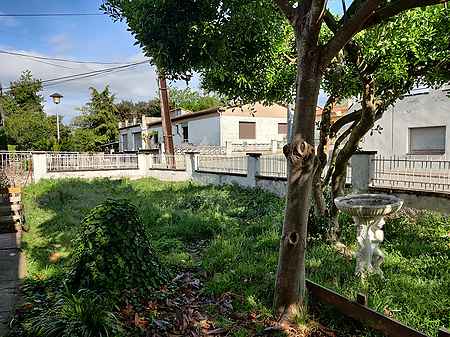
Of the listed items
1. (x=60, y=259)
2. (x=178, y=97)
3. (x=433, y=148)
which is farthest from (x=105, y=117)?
(x=60, y=259)

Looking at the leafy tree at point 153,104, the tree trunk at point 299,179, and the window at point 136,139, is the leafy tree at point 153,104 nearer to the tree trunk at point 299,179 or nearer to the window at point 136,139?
the window at point 136,139

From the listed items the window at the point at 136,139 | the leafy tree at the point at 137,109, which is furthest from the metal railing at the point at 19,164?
the leafy tree at the point at 137,109

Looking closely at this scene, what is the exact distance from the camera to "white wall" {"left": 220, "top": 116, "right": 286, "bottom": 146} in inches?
1155

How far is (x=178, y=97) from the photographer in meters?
57.4

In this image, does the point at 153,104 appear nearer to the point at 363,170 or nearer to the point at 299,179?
the point at 363,170

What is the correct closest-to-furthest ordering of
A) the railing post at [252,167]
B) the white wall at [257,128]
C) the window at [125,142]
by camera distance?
the railing post at [252,167]
the white wall at [257,128]
the window at [125,142]

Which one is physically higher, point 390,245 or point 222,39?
point 222,39

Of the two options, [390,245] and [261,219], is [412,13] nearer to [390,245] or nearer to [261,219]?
[390,245]

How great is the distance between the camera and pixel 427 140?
15.1m

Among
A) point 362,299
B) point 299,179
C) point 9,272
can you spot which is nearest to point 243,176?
point 9,272

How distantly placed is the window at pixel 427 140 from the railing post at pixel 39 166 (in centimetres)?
1664

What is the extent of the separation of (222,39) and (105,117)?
Result: 40.8 m

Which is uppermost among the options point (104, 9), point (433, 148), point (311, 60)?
point (104, 9)

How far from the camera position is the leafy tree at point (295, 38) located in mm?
3461
